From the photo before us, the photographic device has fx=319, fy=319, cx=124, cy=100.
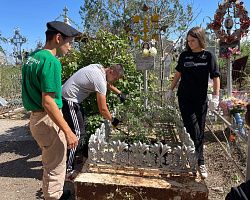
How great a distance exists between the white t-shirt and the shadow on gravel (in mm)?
1330

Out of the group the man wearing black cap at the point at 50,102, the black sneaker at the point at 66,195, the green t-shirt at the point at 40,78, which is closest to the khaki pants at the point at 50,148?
the man wearing black cap at the point at 50,102

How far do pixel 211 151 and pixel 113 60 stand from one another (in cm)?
214

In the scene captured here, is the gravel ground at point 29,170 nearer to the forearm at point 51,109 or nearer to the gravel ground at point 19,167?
the gravel ground at point 19,167

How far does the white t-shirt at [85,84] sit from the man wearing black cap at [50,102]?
2.61ft

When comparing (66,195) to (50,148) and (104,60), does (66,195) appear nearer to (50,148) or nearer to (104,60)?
(50,148)

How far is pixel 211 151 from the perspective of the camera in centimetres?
509

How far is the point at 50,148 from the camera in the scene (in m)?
2.85

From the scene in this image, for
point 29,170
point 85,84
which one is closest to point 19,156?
point 29,170

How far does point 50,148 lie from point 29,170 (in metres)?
1.98

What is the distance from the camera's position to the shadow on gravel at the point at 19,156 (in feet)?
14.8

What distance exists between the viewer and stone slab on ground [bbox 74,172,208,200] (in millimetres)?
2842

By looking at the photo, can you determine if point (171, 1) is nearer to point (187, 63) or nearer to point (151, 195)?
point (187, 63)

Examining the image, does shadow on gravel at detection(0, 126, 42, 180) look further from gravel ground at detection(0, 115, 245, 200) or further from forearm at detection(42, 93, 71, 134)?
forearm at detection(42, 93, 71, 134)

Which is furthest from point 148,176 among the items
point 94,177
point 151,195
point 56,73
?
point 56,73
